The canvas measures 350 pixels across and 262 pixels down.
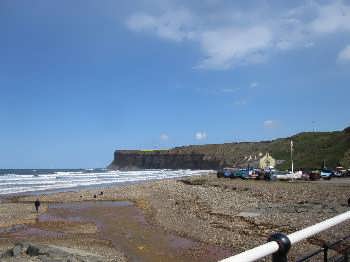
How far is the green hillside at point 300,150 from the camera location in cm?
7838

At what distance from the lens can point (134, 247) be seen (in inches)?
630

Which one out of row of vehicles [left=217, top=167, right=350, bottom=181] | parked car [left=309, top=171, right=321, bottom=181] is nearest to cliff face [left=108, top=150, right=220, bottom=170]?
row of vehicles [left=217, top=167, right=350, bottom=181]

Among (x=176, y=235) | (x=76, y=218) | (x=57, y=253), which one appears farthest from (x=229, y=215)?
(x=57, y=253)

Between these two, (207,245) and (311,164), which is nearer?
(207,245)

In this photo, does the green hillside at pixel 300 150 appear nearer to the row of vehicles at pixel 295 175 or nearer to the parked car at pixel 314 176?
the row of vehicles at pixel 295 175

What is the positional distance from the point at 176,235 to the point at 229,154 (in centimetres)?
14757

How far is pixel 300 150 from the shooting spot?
105 m

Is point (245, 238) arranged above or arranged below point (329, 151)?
below

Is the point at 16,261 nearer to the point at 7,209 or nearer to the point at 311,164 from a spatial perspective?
the point at 7,209

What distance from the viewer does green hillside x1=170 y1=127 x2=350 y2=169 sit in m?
78.4

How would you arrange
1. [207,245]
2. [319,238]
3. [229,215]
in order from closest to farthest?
[319,238], [207,245], [229,215]

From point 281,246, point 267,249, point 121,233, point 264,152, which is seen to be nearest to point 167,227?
point 121,233

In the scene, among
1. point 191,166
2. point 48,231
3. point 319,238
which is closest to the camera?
point 319,238

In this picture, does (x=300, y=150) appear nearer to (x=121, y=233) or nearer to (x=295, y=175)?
(x=295, y=175)
